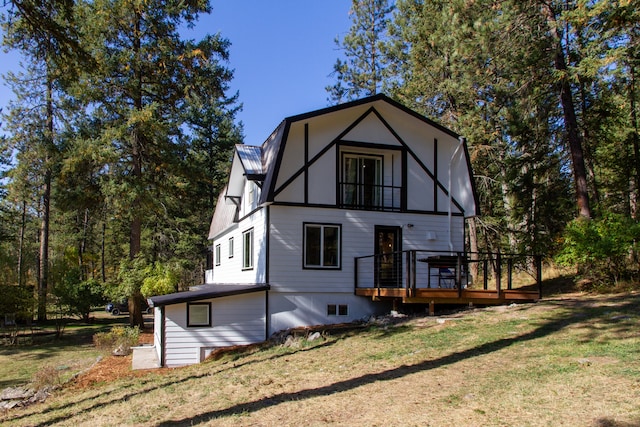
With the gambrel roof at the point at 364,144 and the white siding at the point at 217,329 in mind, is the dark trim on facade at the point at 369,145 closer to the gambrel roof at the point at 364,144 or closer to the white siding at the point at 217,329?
the gambrel roof at the point at 364,144

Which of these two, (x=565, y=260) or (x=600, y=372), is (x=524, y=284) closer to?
(x=565, y=260)

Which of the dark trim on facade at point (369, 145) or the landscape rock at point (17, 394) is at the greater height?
the dark trim on facade at point (369, 145)

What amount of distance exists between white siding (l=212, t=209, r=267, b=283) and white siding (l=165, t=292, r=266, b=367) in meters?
0.96

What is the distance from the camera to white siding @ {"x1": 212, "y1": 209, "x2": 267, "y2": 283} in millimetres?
15109

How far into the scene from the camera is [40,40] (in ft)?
28.6

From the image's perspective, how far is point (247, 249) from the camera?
17828 millimetres

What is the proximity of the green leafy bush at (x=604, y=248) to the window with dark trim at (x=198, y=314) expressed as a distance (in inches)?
408

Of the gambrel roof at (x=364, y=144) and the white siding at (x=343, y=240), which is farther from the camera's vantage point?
the gambrel roof at (x=364, y=144)

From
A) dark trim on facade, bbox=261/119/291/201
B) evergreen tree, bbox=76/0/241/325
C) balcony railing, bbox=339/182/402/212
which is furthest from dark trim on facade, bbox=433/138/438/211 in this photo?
evergreen tree, bbox=76/0/241/325

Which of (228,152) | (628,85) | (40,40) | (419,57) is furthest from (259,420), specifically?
(228,152)

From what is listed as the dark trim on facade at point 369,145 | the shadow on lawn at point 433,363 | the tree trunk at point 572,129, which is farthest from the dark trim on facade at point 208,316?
the tree trunk at point 572,129

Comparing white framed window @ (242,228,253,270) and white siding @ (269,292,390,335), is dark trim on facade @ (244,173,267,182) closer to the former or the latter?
white framed window @ (242,228,253,270)

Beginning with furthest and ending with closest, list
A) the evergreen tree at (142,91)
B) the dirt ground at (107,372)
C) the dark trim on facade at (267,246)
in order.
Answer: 1. the evergreen tree at (142,91)
2. the dark trim on facade at (267,246)
3. the dirt ground at (107,372)

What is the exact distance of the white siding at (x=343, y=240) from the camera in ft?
47.8
